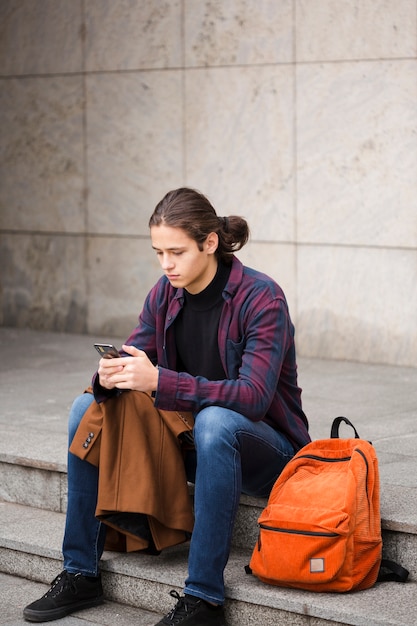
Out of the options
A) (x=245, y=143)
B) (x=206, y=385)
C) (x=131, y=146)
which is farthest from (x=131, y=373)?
(x=131, y=146)

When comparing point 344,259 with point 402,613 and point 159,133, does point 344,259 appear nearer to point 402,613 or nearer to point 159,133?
point 159,133

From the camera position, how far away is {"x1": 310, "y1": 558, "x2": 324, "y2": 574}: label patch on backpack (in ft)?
12.6

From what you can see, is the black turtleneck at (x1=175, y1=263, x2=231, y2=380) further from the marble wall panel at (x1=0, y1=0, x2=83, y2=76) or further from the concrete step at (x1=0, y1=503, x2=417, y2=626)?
the marble wall panel at (x1=0, y1=0, x2=83, y2=76)

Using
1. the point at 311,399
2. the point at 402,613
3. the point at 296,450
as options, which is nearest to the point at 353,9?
the point at 311,399

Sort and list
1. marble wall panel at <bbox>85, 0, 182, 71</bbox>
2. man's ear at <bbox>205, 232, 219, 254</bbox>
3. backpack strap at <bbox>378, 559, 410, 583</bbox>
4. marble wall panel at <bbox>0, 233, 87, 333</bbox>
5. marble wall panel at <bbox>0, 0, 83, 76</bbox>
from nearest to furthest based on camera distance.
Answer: backpack strap at <bbox>378, 559, 410, 583</bbox>
man's ear at <bbox>205, 232, 219, 254</bbox>
marble wall panel at <bbox>85, 0, 182, 71</bbox>
marble wall panel at <bbox>0, 0, 83, 76</bbox>
marble wall panel at <bbox>0, 233, 87, 333</bbox>

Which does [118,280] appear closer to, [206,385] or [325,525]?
[206,385]

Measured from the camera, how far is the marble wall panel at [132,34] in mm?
8039

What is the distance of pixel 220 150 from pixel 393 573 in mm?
→ 4273

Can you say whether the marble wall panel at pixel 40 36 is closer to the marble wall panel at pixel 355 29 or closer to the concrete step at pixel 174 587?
the marble wall panel at pixel 355 29

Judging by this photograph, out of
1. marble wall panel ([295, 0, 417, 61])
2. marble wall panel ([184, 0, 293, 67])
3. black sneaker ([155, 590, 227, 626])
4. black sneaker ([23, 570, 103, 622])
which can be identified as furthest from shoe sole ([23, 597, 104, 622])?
marble wall panel ([184, 0, 293, 67])

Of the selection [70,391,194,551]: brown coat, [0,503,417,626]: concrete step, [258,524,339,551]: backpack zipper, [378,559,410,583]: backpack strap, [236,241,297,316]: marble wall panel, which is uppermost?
→ [236,241,297,316]: marble wall panel

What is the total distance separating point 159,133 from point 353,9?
164 cm

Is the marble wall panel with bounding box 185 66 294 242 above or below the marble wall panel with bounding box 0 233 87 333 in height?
above

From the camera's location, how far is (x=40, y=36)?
8.69m
